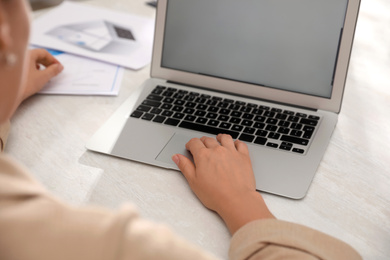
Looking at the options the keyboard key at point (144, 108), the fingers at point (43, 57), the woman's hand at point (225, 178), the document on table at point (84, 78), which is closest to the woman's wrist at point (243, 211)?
the woman's hand at point (225, 178)

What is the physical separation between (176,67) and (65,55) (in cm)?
31

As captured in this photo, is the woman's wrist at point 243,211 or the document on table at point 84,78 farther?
the document on table at point 84,78

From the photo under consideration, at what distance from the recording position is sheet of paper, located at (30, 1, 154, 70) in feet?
4.15

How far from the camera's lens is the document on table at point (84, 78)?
3.71 ft

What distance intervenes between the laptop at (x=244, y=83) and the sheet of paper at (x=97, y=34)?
18 cm

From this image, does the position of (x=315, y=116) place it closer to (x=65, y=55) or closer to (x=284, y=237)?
(x=284, y=237)

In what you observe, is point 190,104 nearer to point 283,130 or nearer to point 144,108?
point 144,108

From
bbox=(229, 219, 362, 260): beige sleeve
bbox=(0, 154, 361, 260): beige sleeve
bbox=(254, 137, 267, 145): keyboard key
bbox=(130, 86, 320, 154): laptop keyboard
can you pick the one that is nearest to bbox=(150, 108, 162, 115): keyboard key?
bbox=(130, 86, 320, 154): laptop keyboard

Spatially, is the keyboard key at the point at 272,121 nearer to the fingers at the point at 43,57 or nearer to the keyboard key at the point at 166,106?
the keyboard key at the point at 166,106

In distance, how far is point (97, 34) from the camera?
1.33m

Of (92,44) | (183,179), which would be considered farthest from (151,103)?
(92,44)

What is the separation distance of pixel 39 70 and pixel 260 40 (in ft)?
1.55

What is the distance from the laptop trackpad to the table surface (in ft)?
0.08

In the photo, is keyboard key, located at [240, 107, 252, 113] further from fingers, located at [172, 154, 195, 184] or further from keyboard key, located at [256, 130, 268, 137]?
fingers, located at [172, 154, 195, 184]
